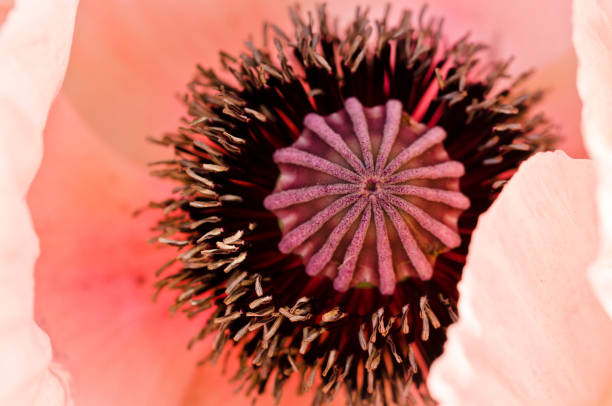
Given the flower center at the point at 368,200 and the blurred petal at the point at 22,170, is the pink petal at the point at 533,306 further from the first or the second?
the blurred petal at the point at 22,170

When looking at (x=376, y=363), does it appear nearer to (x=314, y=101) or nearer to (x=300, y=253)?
(x=300, y=253)

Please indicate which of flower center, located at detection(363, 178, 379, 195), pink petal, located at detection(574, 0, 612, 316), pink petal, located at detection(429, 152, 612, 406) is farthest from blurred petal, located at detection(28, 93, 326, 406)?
pink petal, located at detection(574, 0, 612, 316)

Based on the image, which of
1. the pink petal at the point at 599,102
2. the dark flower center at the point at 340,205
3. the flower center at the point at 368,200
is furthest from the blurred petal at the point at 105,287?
the pink petal at the point at 599,102

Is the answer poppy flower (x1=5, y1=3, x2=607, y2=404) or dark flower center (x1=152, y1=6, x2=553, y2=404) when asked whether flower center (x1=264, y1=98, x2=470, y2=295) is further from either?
poppy flower (x1=5, y1=3, x2=607, y2=404)

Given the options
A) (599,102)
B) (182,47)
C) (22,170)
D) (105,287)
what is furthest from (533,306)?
(182,47)

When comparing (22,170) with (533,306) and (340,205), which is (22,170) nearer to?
(340,205)

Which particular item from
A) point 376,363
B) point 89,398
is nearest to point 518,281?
point 376,363
